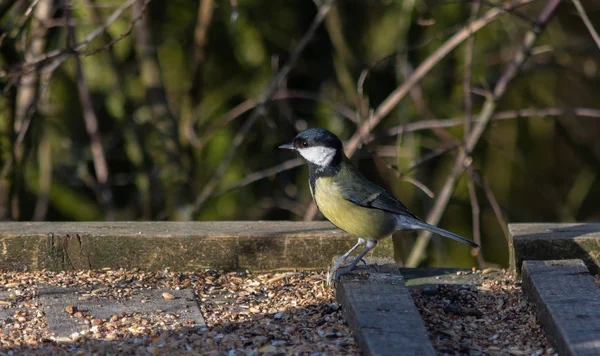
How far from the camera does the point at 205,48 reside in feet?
17.1

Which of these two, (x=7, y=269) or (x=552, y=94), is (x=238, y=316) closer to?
(x=7, y=269)

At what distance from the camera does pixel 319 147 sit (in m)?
2.92

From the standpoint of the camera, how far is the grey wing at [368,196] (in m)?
2.88

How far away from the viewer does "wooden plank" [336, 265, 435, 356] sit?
209 cm

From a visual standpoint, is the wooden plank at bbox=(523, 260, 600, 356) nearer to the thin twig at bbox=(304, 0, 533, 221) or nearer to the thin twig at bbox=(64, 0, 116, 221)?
the thin twig at bbox=(304, 0, 533, 221)

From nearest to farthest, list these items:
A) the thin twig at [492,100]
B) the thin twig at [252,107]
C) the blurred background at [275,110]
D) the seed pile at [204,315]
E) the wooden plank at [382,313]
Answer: the wooden plank at [382,313]
the seed pile at [204,315]
the thin twig at [492,100]
the thin twig at [252,107]
the blurred background at [275,110]

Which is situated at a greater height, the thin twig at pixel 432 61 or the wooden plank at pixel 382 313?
the thin twig at pixel 432 61

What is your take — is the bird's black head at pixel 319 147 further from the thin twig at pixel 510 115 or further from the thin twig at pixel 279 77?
the thin twig at pixel 279 77

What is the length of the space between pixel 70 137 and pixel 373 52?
6.88ft

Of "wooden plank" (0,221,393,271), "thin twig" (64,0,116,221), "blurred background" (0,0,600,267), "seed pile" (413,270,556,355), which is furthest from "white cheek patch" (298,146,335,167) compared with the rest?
"thin twig" (64,0,116,221)

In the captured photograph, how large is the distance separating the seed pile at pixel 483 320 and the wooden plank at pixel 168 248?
1.24 ft

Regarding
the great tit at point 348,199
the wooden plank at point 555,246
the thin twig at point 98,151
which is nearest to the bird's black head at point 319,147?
the great tit at point 348,199

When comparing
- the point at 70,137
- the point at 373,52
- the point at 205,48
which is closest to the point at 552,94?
the point at 373,52

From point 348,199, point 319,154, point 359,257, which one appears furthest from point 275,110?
point 359,257
